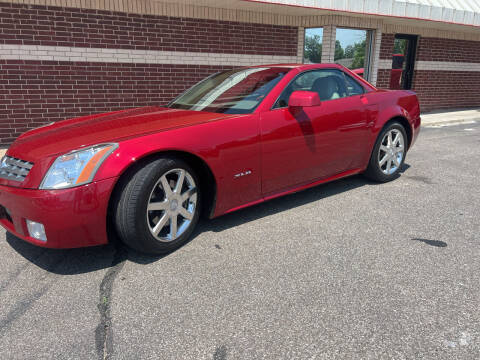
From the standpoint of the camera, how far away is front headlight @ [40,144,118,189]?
2.65 meters

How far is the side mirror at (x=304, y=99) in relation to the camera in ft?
11.6

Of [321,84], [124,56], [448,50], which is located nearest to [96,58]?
[124,56]

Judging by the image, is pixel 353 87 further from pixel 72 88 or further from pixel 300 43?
pixel 300 43

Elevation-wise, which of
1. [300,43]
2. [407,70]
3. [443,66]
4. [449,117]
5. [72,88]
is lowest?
[449,117]

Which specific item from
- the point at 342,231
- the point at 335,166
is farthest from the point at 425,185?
the point at 342,231

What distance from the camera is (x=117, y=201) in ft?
9.29

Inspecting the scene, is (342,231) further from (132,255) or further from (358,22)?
(358,22)

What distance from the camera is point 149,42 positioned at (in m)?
8.02

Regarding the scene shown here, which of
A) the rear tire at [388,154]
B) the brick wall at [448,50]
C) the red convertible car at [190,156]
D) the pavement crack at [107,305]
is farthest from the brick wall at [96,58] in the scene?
Answer: the brick wall at [448,50]

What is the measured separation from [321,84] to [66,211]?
2902mm

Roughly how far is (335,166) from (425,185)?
4.74 feet

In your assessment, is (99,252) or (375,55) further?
(375,55)

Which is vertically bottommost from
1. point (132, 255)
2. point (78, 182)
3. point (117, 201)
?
point (132, 255)

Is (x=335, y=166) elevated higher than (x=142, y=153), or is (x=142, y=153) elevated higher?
(x=142, y=153)
